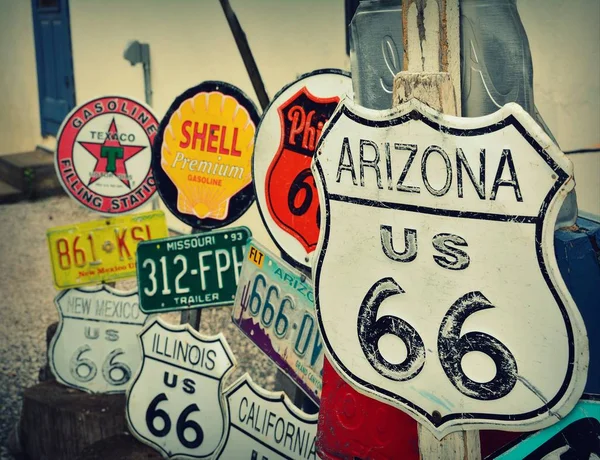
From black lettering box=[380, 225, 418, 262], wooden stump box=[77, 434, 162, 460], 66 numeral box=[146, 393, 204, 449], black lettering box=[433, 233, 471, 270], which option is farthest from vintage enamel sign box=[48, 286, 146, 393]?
black lettering box=[433, 233, 471, 270]

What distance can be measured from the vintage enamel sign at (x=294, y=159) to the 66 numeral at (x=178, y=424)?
92 centimetres

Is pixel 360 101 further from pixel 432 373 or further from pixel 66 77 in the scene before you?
pixel 66 77

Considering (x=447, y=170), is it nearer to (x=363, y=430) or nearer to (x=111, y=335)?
(x=363, y=430)

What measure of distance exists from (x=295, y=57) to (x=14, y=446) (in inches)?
120

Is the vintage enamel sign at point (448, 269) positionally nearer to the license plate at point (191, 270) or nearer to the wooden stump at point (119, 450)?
the license plate at point (191, 270)

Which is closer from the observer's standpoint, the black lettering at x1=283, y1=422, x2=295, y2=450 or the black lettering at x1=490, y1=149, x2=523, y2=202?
the black lettering at x1=490, y1=149, x2=523, y2=202

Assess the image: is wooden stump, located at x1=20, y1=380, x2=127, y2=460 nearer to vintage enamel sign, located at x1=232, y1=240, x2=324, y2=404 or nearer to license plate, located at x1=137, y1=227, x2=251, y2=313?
license plate, located at x1=137, y1=227, x2=251, y2=313

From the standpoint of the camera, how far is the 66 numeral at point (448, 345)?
174 centimetres

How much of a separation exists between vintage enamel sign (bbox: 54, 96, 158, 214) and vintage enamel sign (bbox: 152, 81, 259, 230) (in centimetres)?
28

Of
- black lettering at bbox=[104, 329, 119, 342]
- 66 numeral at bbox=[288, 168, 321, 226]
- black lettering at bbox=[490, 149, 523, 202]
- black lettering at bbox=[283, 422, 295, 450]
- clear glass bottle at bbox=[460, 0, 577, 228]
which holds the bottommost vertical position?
black lettering at bbox=[283, 422, 295, 450]

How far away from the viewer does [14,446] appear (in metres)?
4.53

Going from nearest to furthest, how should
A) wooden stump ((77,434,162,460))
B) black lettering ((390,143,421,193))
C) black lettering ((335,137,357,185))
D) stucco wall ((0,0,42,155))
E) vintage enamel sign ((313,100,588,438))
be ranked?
vintage enamel sign ((313,100,588,438)) < black lettering ((390,143,421,193)) < black lettering ((335,137,357,185)) < wooden stump ((77,434,162,460)) < stucco wall ((0,0,42,155))

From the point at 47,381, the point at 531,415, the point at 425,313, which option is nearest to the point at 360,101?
the point at 425,313

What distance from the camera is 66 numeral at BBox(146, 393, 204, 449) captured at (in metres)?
3.46
